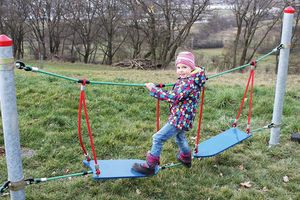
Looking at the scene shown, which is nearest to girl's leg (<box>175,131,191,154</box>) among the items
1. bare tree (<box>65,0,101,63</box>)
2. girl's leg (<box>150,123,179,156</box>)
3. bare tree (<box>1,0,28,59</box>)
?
girl's leg (<box>150,123,179,156</box>)

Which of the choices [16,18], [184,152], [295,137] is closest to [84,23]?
[16,18]

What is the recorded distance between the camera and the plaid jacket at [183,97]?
367cm

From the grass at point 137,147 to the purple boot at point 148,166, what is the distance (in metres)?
0.24

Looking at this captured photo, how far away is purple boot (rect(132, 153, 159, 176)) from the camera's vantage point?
12.7 ft

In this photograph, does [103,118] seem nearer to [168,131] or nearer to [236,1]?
[168,131]

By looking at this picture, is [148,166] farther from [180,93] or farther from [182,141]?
[180,93]

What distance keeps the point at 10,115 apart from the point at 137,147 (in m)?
2.53

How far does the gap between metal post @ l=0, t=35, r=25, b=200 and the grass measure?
2.45 feet

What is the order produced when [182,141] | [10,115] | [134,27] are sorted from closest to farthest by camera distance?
[10,115] < [182,141] < [134,27]

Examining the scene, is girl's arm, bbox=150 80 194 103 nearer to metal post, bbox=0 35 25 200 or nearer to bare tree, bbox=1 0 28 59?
metal post, bbox=0 35 25 200

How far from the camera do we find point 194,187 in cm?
407

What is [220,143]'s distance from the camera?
473 centimetres

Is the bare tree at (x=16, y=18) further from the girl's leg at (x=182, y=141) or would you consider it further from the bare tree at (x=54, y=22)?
the girl's leg at (x=182, y=141)

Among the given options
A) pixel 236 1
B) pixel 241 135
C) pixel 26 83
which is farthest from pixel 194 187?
pixel 236 1
